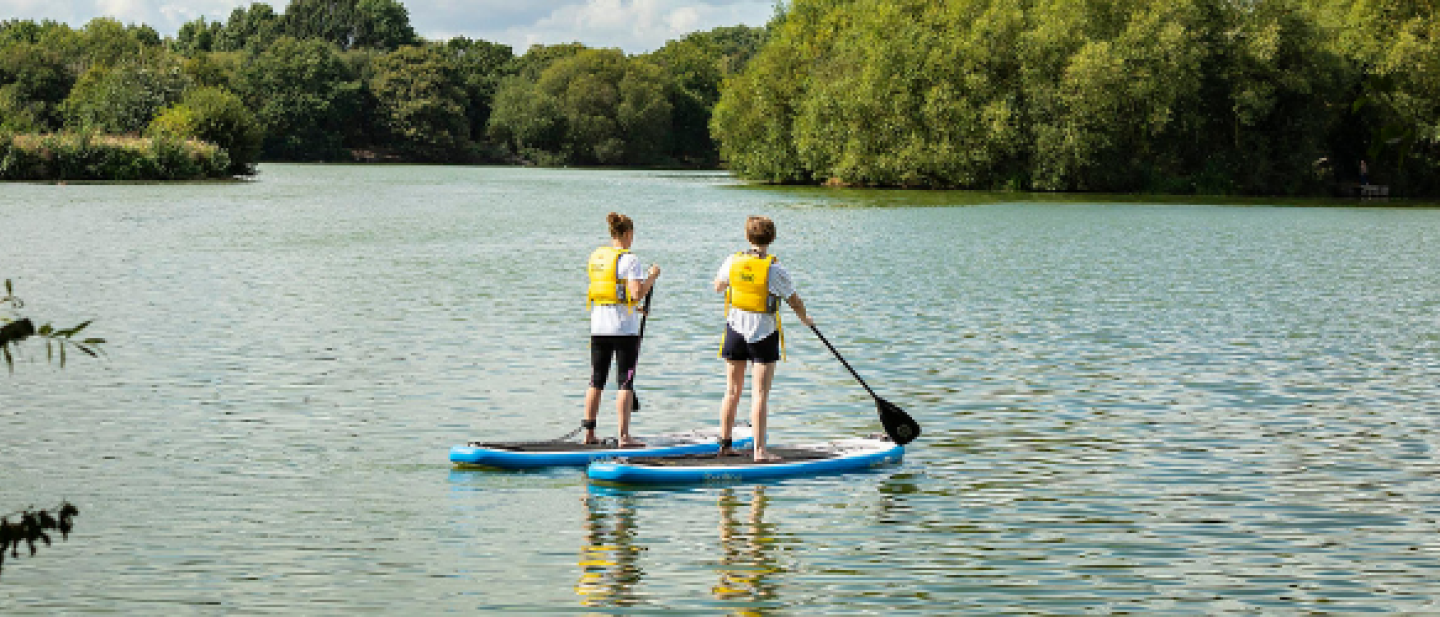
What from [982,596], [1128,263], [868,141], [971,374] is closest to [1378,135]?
[982,596]

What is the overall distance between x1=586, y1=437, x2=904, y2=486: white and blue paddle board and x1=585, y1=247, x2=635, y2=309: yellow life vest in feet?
A: 4.08

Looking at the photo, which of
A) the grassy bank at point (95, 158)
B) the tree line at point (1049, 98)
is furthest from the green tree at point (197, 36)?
the grassy bank at point (95, 158)

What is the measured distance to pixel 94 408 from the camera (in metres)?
15.2

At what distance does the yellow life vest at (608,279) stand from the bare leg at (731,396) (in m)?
0.98

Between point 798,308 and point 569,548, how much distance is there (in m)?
2.82

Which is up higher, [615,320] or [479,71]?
[479,71]

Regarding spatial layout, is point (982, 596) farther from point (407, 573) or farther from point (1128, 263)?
point (1128, 263)

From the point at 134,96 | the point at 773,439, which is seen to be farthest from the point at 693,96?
the point at 773,439

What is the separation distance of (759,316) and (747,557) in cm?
251

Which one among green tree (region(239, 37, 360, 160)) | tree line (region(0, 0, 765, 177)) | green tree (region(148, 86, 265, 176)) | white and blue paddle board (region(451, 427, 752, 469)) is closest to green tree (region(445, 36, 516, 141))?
tree line (region(0, 0, 765, 177))

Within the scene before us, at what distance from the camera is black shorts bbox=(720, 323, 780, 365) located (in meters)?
12.0

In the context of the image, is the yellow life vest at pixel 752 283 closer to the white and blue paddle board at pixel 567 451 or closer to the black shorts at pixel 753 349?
the black shorts at pixel 753 349

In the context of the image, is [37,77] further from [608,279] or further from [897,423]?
[897,423]

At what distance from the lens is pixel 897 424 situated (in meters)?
13.3
